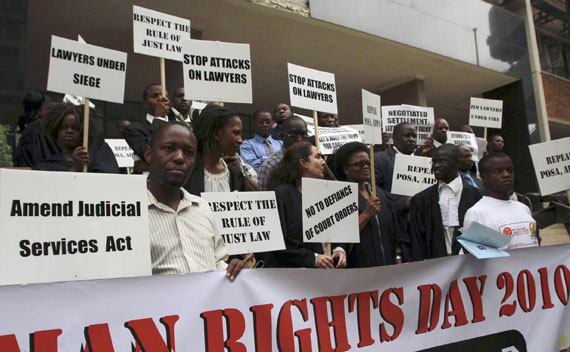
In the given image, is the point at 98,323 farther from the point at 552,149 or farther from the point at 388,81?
the point at 388,81

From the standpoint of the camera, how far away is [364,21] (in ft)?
32.3

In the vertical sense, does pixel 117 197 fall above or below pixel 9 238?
above

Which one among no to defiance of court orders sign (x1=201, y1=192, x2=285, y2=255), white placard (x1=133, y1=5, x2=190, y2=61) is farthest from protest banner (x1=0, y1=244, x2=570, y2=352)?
white placard (x1=133, y1=5, x2=190, y2=61)

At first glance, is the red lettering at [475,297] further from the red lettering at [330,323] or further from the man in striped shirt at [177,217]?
→ the man in striped shirt at [177,217]

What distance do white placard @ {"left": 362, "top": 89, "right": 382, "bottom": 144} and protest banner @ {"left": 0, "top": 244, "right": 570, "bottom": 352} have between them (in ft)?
5.14

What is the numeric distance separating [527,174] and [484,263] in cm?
1136

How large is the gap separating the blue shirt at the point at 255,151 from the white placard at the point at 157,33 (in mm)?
1245

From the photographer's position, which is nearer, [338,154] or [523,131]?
[338,154]

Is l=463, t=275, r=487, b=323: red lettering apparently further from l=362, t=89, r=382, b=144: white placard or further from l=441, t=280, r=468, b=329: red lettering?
l=362, t=89, r=382, b=144: white placard

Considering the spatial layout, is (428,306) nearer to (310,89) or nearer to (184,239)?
(184,239)

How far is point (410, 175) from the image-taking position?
500 cm

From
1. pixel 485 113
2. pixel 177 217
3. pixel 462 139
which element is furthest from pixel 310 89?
pixel 485 113

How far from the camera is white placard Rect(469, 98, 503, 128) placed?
7.70m

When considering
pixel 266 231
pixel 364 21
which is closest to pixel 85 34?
pixel 364 21
